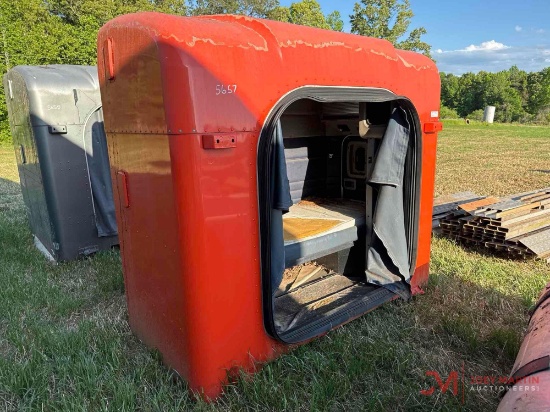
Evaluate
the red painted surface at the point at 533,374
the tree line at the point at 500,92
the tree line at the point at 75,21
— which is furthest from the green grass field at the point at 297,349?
the tree line at the point at 500,92

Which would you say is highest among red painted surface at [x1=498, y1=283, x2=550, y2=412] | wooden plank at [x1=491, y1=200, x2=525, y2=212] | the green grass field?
red painted surface at [x1=498, y1=283, x2=550, y2=412]

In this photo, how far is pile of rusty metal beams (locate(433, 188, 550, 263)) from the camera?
16.0 feet

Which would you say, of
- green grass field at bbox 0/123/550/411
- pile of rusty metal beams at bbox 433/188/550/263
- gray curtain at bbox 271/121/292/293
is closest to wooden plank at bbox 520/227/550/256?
pile of rusty metal beams at bbox 433/188/550/263

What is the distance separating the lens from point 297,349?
3.16 meters

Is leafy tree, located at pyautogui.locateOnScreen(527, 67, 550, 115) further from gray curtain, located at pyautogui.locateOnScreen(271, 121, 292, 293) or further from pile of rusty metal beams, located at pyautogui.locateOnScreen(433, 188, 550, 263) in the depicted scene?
gray curtain, located at pyautogui.locateOnScreen(271, 121, 292, 293)

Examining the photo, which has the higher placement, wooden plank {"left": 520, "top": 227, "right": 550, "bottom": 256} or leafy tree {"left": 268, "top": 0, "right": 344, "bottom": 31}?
leafy tree {"left": 268, "top": 0, "right": 344, "bottom": 31}

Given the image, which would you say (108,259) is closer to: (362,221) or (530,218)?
(362,221)

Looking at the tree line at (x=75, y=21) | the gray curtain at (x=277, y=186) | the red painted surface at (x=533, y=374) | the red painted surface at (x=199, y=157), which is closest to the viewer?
the red painted surface at (x=533, y=374)

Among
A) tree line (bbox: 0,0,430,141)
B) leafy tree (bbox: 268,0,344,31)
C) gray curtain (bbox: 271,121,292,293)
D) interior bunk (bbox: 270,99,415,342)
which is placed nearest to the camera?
gray curtain (bbox: 271,121,292,293)

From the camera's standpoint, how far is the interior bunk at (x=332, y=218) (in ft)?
10.9

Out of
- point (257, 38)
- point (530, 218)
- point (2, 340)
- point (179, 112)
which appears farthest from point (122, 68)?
point (530, 218)

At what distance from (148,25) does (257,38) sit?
0.67m

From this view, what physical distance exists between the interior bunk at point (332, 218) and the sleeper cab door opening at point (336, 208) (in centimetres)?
1

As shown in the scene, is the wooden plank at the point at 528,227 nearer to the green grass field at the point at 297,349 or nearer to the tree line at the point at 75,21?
the green grass field at the point at 297,349
